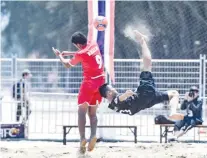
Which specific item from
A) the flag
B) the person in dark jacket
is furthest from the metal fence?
the flag

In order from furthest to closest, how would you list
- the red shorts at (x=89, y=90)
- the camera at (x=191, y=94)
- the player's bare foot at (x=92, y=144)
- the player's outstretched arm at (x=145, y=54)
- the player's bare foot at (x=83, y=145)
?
the camera at (x=191, y=94), the player's bare foot at (x=83, y=145), the player's bare foot at (x=92, y=144), the red shorts at (x=89, y=90), the player's outstretched arm at (x=145, y=54)

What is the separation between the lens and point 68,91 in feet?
51.9

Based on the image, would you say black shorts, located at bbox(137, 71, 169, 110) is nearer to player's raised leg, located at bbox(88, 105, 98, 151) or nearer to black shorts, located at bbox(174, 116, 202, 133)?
player's raised leg, located at bbox(88, 105, 98, 151)

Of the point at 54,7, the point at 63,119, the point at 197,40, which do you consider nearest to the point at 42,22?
the point at 54,7

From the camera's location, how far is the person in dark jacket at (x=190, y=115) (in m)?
14.2

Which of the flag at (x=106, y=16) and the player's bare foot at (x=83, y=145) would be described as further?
the flag at (x=106, y=16)

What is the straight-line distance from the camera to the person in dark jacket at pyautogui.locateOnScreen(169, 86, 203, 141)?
14.2m

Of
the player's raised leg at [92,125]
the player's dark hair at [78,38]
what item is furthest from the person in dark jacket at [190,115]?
the player's dark hair at [78,38]

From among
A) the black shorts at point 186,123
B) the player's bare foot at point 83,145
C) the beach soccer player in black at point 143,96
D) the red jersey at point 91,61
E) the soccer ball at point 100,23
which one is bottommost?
the player's bare foot at point 83,145

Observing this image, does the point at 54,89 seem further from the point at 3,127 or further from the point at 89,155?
the point at 89,155

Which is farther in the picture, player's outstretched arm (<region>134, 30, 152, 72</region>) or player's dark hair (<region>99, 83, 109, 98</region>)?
player's dark hair (<region>99, 83, 109, 98</region>)

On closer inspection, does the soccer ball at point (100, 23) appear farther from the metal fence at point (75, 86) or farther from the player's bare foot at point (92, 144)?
the player's bare foot at point (92, 144)

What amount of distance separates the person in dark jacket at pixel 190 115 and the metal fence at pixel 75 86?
110cm

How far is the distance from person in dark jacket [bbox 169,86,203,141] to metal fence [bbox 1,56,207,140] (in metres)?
1.10
